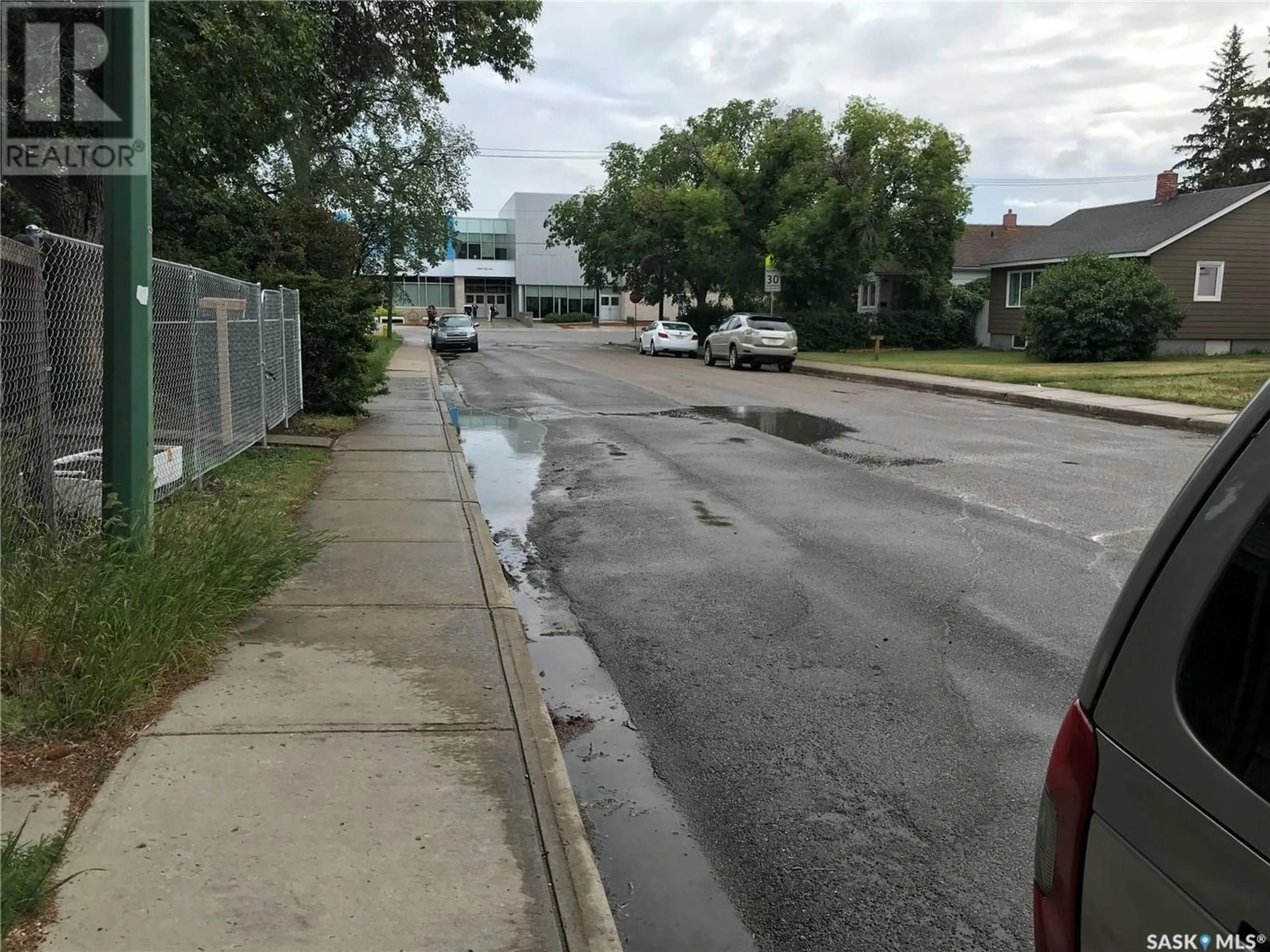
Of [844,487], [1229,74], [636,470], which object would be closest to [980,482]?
[844,487]

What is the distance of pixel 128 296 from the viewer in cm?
530

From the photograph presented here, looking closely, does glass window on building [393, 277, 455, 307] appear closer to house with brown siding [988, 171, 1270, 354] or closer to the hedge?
the hedge

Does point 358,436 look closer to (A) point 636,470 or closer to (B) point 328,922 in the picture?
(A) point 636,470

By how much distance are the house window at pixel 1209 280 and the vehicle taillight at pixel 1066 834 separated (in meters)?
35.8

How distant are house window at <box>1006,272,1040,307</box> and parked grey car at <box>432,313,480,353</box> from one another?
67.4 feet

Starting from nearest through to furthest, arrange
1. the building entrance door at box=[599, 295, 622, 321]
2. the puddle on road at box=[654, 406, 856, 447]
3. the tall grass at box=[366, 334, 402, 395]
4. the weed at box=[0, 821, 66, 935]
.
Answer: the weed at box=[0, 821, 66, 935] → the puddle on road at box=[654, 406, 856, 447] → the tall grass at box=[366, 334, 402, 395] → the building entrance door at box=[599, 295, 622, 321]

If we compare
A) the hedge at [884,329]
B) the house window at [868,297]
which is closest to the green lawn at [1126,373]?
the hedge at [884,329]

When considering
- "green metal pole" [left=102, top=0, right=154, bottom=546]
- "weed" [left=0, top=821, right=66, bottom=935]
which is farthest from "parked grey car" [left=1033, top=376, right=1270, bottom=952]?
"green metal pole" [left=102, top=0, right=154, bottom=546]

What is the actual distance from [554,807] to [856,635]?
9.11 feet

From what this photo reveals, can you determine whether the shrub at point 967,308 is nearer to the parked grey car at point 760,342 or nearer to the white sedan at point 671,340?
the white sedan at point 671,340

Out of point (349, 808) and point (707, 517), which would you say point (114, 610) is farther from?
point (707, 517)

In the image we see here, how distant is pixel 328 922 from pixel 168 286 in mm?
6050

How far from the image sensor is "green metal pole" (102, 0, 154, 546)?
527 cm

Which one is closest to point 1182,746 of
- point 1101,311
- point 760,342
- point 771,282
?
point 760,342
